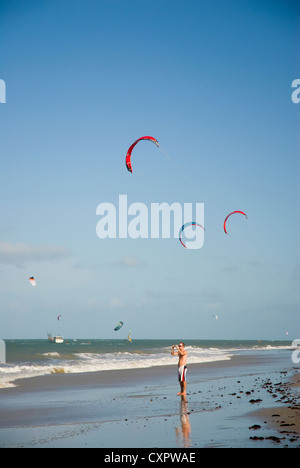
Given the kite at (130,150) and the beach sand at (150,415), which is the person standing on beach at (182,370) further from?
the kite at (130,150)

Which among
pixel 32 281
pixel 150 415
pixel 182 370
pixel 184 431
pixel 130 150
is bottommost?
pixel 184 431

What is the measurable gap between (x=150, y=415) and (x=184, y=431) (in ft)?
6.47

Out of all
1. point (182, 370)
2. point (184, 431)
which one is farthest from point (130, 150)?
point (184, 431)

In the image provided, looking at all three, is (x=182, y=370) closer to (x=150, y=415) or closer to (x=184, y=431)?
(x=150, y=415)

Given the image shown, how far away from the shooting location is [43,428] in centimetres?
980

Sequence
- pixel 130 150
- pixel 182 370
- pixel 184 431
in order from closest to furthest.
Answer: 1. pixel 184 431
2. pixel 182 370
3. pixel 130 150

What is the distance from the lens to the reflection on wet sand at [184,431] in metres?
8.13

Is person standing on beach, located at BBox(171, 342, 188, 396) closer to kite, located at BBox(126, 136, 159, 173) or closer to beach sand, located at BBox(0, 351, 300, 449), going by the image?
beach sand, located at BBox(0, 351, 300, 449)

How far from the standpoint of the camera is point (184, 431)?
29.7 ft

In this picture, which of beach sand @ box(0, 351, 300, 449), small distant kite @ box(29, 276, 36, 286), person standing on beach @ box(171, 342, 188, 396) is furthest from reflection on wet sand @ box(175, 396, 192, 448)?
small distant kite @ box(29, 276, 36, 286)

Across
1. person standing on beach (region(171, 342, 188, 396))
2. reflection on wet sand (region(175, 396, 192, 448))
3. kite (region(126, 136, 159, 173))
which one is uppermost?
kite (region(126, 136, 159, 173))

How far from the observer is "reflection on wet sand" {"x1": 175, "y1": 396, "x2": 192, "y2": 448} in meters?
8.13

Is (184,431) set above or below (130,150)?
below
